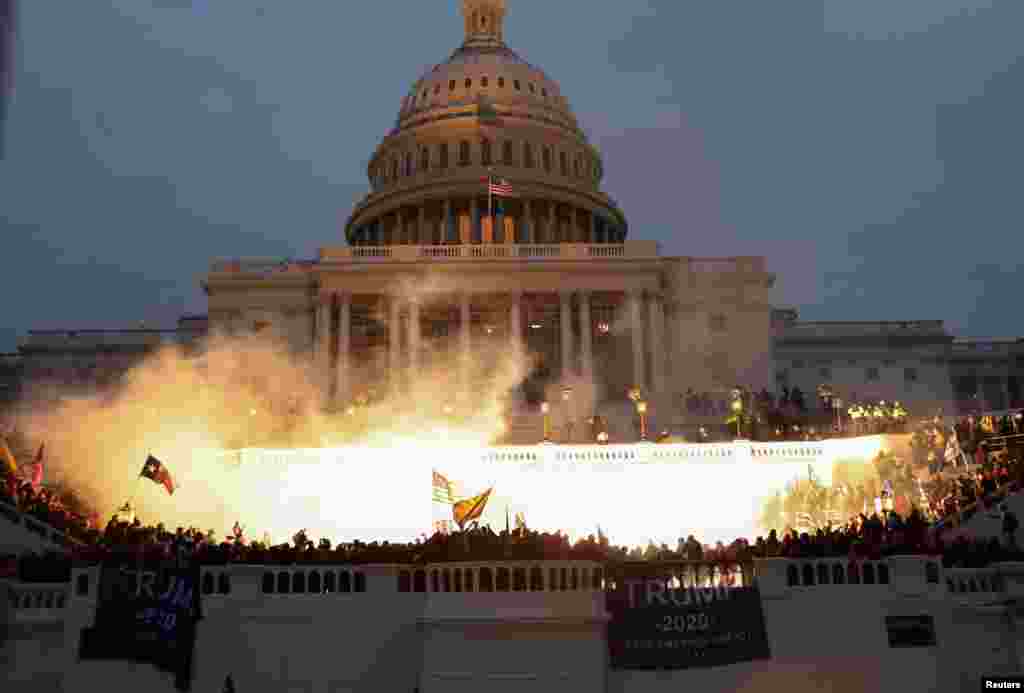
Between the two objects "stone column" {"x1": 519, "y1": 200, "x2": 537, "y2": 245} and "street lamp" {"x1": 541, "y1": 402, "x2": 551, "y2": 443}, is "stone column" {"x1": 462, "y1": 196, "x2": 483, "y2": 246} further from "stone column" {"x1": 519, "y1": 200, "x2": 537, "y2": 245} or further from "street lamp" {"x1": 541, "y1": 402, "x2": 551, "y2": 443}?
"street lamp" {"x1": 541, "y1": 402, "x2": 551, "y2": 443}

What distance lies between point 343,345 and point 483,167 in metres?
25.7

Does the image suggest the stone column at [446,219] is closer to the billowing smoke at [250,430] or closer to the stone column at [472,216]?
the stone column at [472,216]

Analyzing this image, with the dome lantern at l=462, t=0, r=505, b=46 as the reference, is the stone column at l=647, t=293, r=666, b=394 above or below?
below

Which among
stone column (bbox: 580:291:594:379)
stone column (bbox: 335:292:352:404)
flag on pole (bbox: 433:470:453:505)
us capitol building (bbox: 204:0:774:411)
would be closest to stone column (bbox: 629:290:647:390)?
us capitol building (bbox: 204:0:774:411)

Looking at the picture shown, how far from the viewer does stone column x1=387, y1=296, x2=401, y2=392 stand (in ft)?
192

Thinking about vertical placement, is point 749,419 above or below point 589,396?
below

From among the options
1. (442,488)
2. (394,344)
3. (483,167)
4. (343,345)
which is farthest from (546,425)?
(483,167)

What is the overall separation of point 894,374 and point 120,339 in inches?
1893

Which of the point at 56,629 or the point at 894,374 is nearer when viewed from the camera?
the point at 56,629

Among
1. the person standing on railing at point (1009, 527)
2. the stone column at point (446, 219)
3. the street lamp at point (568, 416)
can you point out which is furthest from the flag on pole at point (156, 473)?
the stone column at point (446, 219)

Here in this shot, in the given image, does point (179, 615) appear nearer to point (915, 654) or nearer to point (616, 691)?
point (616, 691)

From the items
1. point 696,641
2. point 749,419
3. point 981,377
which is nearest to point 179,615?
point 696,641

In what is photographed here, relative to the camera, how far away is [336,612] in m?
20.5

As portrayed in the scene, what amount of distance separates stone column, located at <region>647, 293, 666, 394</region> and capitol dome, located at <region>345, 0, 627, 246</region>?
51.5 ft
